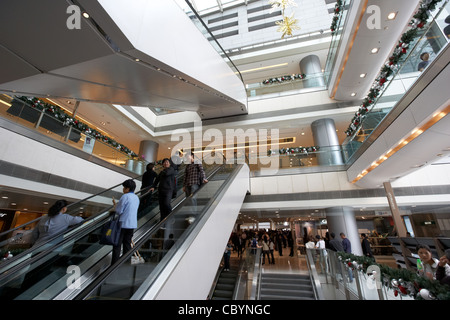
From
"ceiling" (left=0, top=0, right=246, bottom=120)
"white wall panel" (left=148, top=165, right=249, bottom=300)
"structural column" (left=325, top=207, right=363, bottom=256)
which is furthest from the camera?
"structural column" (left=325, top=207, right=363, bottom=256)

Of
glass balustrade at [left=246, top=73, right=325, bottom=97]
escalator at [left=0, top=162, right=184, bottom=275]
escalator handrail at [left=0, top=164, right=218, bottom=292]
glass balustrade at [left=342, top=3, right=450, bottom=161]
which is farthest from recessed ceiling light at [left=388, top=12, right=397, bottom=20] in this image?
escalator handrail at [left=0, top=164, right=218, bottom=292]

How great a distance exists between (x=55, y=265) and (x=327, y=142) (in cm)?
1147

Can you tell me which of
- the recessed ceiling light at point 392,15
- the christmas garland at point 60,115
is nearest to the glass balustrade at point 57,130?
the christmas garland at point 60,115

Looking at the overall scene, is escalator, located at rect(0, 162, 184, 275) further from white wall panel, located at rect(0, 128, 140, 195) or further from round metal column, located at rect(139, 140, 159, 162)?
round metal column, located at rect(139, 140, 159, 162)

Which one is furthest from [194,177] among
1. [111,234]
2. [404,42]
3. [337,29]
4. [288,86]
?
[288,86]

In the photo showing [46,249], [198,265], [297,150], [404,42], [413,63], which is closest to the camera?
[46,249]

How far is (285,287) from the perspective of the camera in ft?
26.8

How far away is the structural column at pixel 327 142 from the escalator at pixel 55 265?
945cm

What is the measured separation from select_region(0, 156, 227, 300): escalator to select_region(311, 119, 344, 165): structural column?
31.0 ft

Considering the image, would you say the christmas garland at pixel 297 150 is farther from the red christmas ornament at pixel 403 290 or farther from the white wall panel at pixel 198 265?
the red christmas ornament at pixel 403 290

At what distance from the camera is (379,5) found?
245 inches

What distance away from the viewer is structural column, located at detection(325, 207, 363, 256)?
902 cm

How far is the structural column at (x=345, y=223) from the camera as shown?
9023 millimetres

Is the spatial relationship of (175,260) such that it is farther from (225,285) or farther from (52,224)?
(225,285)
